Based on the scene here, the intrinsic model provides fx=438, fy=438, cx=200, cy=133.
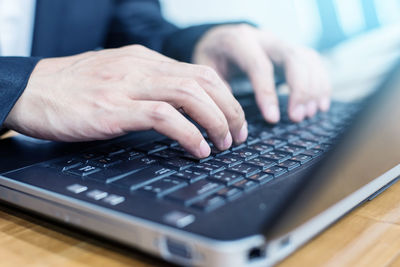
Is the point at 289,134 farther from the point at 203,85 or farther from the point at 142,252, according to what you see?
the point at 142,252

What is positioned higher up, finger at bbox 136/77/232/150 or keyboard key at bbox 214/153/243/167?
finger at bbox 136/77/232/150

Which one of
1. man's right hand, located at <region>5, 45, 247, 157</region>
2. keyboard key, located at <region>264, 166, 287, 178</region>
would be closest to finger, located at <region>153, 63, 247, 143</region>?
man's right hand, located at <region>5, 45, 247, 157</region>

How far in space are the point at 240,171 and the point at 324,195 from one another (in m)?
0.10

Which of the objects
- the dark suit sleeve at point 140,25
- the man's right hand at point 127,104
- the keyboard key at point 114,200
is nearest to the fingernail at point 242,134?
the man's right hand at point 127,104

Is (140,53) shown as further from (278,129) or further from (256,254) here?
(256,254)

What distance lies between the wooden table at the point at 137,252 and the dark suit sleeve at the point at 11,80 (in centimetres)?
13

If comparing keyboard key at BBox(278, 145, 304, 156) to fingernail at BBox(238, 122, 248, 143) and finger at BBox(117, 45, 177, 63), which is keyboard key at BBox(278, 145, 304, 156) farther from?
finger at BBox(117, 45, 177, 63)

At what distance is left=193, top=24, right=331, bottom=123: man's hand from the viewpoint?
2.30ft

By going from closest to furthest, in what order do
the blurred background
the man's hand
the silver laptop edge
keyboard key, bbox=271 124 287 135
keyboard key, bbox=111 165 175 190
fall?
the silver laptop edge < keyboard key, bbox=111 165 175 190 < keyboard key, bbox=271 124 287 135 < the man's hand < the blurred background

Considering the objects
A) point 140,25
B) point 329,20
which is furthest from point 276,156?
point 329,20

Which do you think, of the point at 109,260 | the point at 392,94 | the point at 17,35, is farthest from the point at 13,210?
the point at 17,35

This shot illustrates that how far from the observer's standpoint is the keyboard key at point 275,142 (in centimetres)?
52

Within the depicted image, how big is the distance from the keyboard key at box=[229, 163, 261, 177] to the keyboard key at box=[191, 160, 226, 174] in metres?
0.01

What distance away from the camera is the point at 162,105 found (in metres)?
0.46
